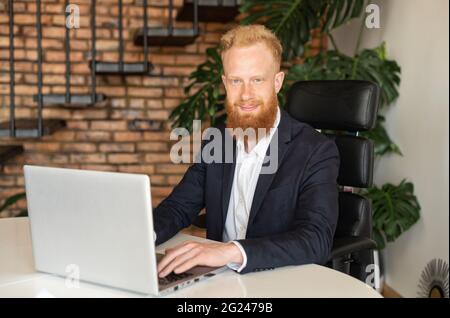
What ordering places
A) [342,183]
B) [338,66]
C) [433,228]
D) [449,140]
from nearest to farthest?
[342,183] < [449,140] < [433,228] < [338,66]

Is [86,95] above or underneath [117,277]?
above

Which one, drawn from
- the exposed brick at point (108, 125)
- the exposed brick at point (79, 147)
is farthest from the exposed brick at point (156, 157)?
the exposed brick at point (79, 147)

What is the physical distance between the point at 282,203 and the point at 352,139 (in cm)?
42

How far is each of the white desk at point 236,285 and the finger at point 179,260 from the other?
0.18 feet

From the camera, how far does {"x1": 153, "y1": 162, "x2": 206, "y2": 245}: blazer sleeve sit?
1.78 meters

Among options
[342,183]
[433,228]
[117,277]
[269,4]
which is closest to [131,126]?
[269,4]

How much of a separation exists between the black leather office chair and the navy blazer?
211 mm

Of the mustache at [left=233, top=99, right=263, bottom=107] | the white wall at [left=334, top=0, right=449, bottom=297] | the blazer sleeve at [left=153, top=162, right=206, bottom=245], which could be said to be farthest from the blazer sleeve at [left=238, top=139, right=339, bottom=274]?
the white wall at [left=334, top=0, right=449, bottom=297]

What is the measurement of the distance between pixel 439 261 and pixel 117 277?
207 cm

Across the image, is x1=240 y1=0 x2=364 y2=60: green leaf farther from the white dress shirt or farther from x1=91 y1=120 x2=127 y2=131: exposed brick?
the white dress shirt

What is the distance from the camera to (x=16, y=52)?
13.4 feet

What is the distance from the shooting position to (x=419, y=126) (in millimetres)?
3084
